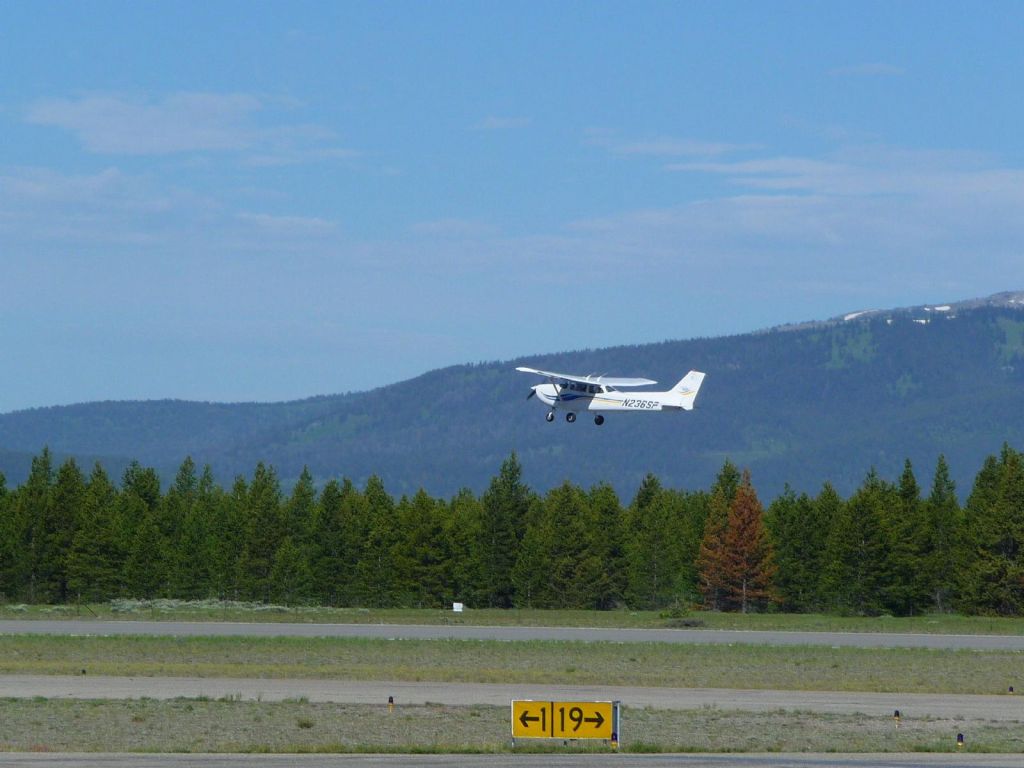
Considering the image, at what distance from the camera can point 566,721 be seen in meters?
30.5

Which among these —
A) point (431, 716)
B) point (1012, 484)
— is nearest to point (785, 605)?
point (1012, 484)

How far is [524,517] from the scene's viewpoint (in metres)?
121

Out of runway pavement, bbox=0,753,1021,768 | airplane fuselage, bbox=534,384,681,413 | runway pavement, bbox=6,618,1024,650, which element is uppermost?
airplane fuselage, bbox=534,384,681,413

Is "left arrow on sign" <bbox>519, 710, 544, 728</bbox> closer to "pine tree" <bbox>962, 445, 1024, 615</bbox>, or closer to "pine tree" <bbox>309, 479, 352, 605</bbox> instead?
"pine tree" <bbox>962, 445, 1024, 615</bbox>

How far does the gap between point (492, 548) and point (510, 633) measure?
142 feet

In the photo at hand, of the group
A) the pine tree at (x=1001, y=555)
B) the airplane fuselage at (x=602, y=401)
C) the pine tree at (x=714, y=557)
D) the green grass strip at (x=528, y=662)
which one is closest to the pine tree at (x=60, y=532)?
the pine tree at (x=714, y=557)

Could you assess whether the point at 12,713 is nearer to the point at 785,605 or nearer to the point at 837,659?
the point at 837,659

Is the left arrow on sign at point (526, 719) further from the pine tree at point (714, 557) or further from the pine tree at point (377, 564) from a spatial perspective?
the pine tree at point (377, 564)

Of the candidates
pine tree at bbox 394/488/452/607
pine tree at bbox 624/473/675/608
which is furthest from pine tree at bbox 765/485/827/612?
pine tree at bbox 394/488/452/607

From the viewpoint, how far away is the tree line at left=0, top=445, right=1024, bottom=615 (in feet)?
372

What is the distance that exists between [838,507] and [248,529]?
44113 mm

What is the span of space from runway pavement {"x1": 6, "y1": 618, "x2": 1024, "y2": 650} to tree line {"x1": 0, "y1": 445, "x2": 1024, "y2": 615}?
33.3 m

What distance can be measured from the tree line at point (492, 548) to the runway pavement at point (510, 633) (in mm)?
33309

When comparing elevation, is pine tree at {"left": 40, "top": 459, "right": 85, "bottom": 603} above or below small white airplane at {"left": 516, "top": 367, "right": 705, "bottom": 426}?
below
